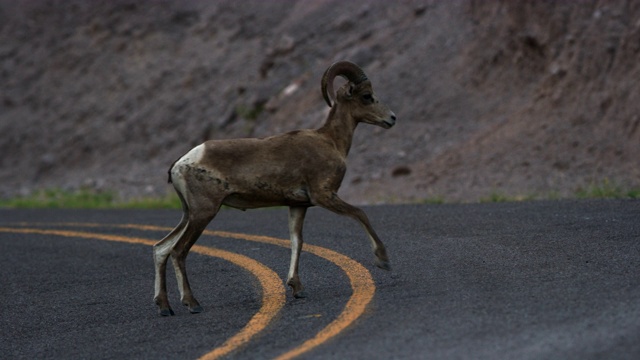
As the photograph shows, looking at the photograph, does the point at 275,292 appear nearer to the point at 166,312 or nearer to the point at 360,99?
the point at 166,312

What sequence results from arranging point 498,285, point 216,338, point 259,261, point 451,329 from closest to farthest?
point 451,329, point 216,338, point 498,285, point 259,261

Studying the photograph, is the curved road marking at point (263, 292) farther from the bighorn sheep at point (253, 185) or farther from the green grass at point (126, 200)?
the green grass at point (126, 200)

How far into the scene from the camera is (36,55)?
101 ft

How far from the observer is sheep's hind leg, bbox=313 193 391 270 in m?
8.45

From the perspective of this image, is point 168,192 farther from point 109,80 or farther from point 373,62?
point 109,80

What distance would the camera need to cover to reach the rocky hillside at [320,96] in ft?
57.8

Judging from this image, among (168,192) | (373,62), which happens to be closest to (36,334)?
(168,192)

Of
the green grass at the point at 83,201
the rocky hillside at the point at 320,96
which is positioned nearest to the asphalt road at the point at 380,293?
the rocky hillside at the point at 320,96

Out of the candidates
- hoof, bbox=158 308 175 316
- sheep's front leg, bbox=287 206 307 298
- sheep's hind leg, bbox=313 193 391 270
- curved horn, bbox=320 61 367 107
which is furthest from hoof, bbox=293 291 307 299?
curved horn, bbox=320 61 367 107

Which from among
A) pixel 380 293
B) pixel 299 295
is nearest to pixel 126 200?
pixel 299 295

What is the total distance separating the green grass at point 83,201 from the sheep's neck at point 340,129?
9.84 metres

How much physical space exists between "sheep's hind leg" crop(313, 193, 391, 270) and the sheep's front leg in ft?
1.05

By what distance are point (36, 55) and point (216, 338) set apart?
24987mm

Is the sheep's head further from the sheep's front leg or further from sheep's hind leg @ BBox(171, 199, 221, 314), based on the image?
sheep's hind leg @ BBox(171, 199, 221, 314)
